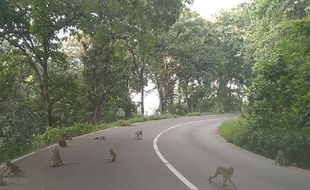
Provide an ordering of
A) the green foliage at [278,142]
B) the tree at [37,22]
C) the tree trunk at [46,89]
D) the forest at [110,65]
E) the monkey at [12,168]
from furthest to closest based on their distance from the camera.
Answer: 1. the tree trunk at [46,89]
2. the tree at [37,22]
3. the forest at [110,65]
4. the green foliage at [278,142]
5. the monkey at [12,168]

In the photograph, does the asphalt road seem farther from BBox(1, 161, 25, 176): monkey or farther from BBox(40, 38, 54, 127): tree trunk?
BBox(40, 38, 54, 127): tree trunk

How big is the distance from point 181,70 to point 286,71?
141 feet

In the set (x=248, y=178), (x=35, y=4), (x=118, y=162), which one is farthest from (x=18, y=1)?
(x=248, y=178)

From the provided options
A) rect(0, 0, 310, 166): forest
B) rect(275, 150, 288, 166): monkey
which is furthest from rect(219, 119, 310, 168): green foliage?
rect(275, 150, 288, 166): monkey

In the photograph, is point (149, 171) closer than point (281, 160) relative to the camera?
Yes

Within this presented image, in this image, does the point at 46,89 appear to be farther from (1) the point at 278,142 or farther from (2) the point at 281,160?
(2) the point at 281,160

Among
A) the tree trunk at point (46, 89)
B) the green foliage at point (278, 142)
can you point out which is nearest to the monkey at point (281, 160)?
the green foliage at point (278, 142)

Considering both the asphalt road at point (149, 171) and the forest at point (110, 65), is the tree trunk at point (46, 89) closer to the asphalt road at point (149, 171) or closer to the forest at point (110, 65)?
the forest at point (110, 65)

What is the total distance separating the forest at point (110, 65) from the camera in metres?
16.3

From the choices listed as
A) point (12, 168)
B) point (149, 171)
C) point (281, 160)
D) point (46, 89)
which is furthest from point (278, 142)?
point (46, 89)

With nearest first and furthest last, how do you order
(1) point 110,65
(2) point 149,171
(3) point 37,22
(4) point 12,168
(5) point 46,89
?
1. (4) point 12,168
2. (2) point 149,171
3. (3) point 37,22
4. (5) point 46,89
5. (1) point 110,65

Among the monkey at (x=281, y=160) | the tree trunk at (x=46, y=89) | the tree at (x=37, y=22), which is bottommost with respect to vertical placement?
the monkey at (x=281, y=160)

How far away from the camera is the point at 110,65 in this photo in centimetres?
3922

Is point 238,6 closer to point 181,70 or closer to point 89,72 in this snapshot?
point 181,70
